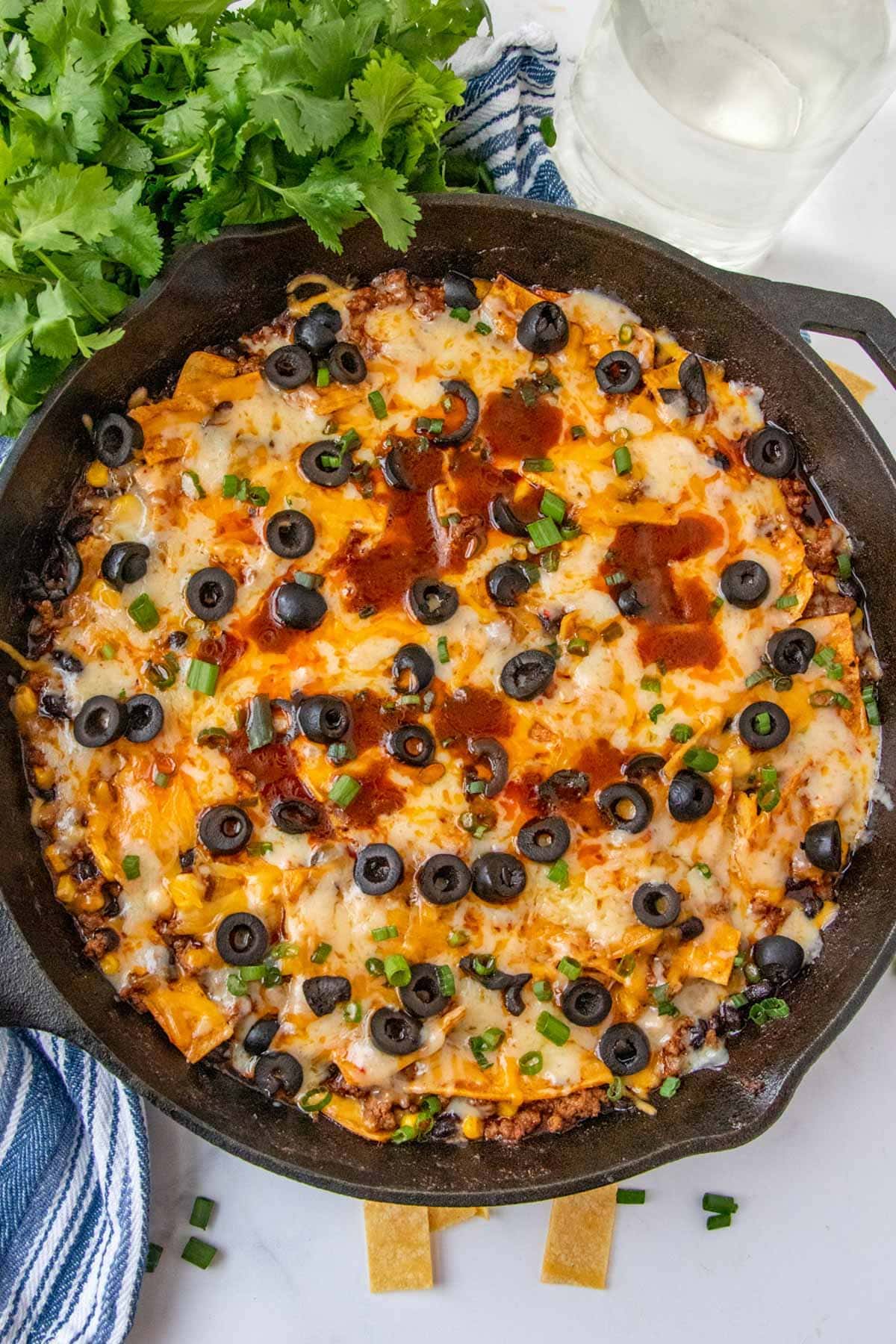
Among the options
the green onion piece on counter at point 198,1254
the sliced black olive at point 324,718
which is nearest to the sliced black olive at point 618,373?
the sliced black olive at point 324,718

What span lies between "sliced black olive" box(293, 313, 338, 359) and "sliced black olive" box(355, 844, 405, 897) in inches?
55.7

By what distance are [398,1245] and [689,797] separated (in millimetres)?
1620

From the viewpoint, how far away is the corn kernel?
11.0 ft

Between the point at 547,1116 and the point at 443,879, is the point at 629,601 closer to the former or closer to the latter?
the point at 443,879

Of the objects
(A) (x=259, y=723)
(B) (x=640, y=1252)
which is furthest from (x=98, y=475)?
(B) (x=640, y=1252)

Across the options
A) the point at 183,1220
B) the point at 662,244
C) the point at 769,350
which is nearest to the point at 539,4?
the point at 662,244

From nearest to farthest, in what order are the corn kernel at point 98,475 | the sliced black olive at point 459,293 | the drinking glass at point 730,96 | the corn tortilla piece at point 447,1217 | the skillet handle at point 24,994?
the skillet handle at point 24,994 → the corn kernel at point 98,475 → the sliced black olive at point 459,293 → the corn tortilla piece at point 447,1217 → the drinking glass at point 730,96

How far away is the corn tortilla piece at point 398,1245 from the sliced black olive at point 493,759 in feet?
4.36

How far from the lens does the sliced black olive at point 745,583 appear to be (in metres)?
3.44

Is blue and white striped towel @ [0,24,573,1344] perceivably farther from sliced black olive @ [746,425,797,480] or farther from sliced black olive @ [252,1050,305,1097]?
sliced black olive @ [746,425,797,480]

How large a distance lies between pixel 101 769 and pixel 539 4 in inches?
118

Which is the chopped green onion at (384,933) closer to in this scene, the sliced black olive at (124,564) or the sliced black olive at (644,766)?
the sliced black olive at (644,766)

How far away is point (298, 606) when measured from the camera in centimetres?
325

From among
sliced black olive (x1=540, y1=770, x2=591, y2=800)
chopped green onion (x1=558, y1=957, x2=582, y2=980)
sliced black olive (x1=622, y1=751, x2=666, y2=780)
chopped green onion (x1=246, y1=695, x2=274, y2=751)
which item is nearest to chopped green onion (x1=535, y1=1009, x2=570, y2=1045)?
chopped green onion (x1=558, y1=957, x2=582, y2=980)
